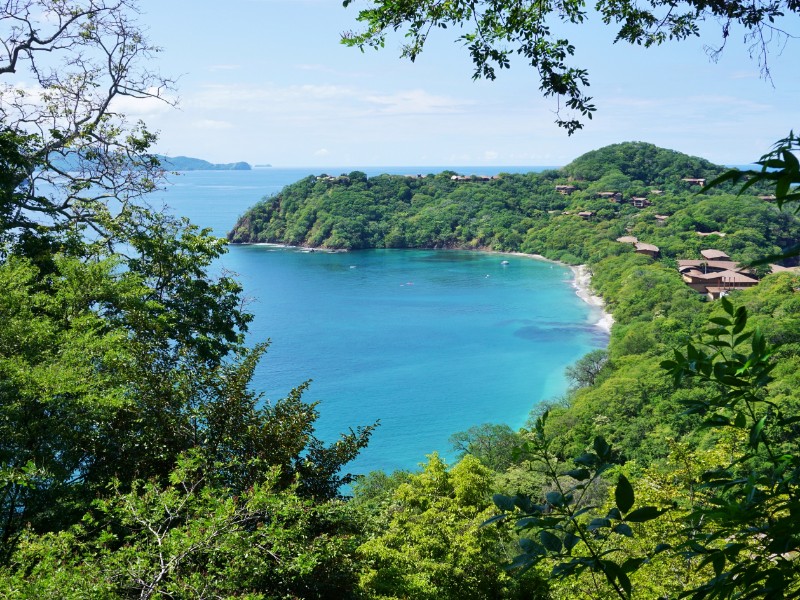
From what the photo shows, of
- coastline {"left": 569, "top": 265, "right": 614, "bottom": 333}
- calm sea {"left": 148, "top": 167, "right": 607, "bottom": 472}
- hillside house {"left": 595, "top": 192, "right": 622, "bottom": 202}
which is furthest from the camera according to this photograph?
hillside house {"left": 595, "top": 192, "right": 622, "bottom": 202}

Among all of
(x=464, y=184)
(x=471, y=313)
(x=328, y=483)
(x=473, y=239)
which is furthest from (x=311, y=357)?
(x=464, y=184)

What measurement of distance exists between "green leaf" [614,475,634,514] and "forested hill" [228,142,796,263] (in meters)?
48.1

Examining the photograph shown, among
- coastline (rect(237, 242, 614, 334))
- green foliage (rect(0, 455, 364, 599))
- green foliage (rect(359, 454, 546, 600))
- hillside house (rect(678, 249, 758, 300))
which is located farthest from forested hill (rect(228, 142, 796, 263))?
green foliage (rect(0, 455, 364, 599))

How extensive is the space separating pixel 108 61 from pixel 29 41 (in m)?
1.05

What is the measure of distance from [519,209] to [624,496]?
6306cm

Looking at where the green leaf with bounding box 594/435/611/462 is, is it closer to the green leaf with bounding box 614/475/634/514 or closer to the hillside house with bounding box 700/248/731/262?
the green leaf with bounding box 614/475/634/514

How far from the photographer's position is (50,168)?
8492 millimetres

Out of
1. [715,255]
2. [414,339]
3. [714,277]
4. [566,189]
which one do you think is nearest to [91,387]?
[414,339]

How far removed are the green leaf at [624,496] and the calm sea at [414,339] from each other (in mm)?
15765

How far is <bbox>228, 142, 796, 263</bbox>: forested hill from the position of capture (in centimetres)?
5016

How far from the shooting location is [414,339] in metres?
32.1

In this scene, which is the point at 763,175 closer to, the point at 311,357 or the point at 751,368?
the point at 751,368

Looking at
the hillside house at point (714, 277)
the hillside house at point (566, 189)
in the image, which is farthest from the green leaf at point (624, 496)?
the hillside house at point (566, 189)

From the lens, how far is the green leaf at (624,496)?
1061 millimetres
